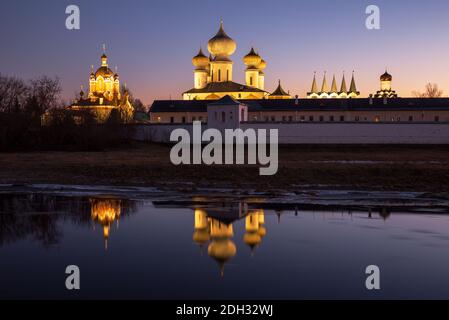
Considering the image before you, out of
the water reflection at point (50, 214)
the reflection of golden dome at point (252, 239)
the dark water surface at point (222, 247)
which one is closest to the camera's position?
the dark water surface at point (222, 247)

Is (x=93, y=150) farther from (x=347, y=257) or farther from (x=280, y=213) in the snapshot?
(x=347, y=257)

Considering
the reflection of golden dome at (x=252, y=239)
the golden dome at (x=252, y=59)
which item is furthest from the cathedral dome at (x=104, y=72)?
the reflection of golden dome at (x=252, y=239)

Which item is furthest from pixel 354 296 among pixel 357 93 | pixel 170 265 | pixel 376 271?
pixel 357 93

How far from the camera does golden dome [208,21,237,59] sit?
2689 inches

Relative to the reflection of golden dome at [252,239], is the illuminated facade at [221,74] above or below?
above

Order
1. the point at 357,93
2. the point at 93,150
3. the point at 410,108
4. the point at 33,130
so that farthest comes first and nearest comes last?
the point at 357,93 < the point at 410,108 < the point at 33,130 < the point at 93,150

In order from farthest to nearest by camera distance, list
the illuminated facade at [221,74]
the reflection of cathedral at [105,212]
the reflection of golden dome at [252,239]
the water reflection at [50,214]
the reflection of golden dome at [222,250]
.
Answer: the illuminated facade at [221,74] → the reflection of cathedral at [105,212] → the water reflection at [50,214] → the reflection of golden dome at [252,239] → the reflection of golden dome at [222,250]

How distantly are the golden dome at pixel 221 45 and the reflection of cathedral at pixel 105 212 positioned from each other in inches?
2090

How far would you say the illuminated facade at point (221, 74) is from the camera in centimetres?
6744

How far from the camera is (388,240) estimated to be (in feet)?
38.7

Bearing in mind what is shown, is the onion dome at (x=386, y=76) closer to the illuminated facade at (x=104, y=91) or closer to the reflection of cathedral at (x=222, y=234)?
the illuminated facade at (x=104, y=91)

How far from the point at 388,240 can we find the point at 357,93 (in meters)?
89.4

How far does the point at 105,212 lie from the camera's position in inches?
596

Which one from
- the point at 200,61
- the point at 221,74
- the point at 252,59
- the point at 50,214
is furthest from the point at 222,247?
the point at 200,61
